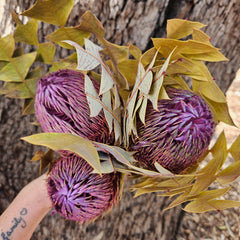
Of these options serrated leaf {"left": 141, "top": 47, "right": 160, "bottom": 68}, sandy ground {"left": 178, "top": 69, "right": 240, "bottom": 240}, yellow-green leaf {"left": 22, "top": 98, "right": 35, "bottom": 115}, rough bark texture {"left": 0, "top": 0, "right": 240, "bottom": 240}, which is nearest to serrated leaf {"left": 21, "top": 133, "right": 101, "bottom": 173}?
serrated leaf {"left": 141, "top": 47, "right": 160, "bottom": 68}

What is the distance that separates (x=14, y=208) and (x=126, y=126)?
347 mm

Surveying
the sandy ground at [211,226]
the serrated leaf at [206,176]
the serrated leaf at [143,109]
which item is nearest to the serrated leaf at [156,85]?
the serrated leaf at [143,109]

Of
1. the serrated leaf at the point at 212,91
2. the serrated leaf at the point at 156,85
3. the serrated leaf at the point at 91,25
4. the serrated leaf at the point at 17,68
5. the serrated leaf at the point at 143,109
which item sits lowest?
the serrated leaf at the point at 17,68

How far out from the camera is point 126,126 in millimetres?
364

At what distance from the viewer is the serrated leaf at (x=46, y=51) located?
47 cm

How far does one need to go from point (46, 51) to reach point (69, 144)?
0.81ft

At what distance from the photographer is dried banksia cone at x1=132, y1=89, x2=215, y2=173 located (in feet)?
1.13

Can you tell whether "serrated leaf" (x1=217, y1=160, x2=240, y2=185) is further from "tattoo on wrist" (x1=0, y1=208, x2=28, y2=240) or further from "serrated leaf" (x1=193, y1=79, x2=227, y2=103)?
"tattoo on wrist" (x1=0, y1=208, x2=28, y2=240)

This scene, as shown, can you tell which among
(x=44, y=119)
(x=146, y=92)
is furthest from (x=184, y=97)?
(x=44, y=119)

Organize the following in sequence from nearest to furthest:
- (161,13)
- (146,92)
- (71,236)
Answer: (146,92) < (161,13) < (71,236)

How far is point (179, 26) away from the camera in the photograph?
0.37m

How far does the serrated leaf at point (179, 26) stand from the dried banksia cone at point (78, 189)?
0.72 feet

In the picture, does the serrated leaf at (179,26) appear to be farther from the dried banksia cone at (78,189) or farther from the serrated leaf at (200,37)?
the dried banksia cone at (78,189)

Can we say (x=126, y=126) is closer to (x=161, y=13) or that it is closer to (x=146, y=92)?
(x=146, y=92)
